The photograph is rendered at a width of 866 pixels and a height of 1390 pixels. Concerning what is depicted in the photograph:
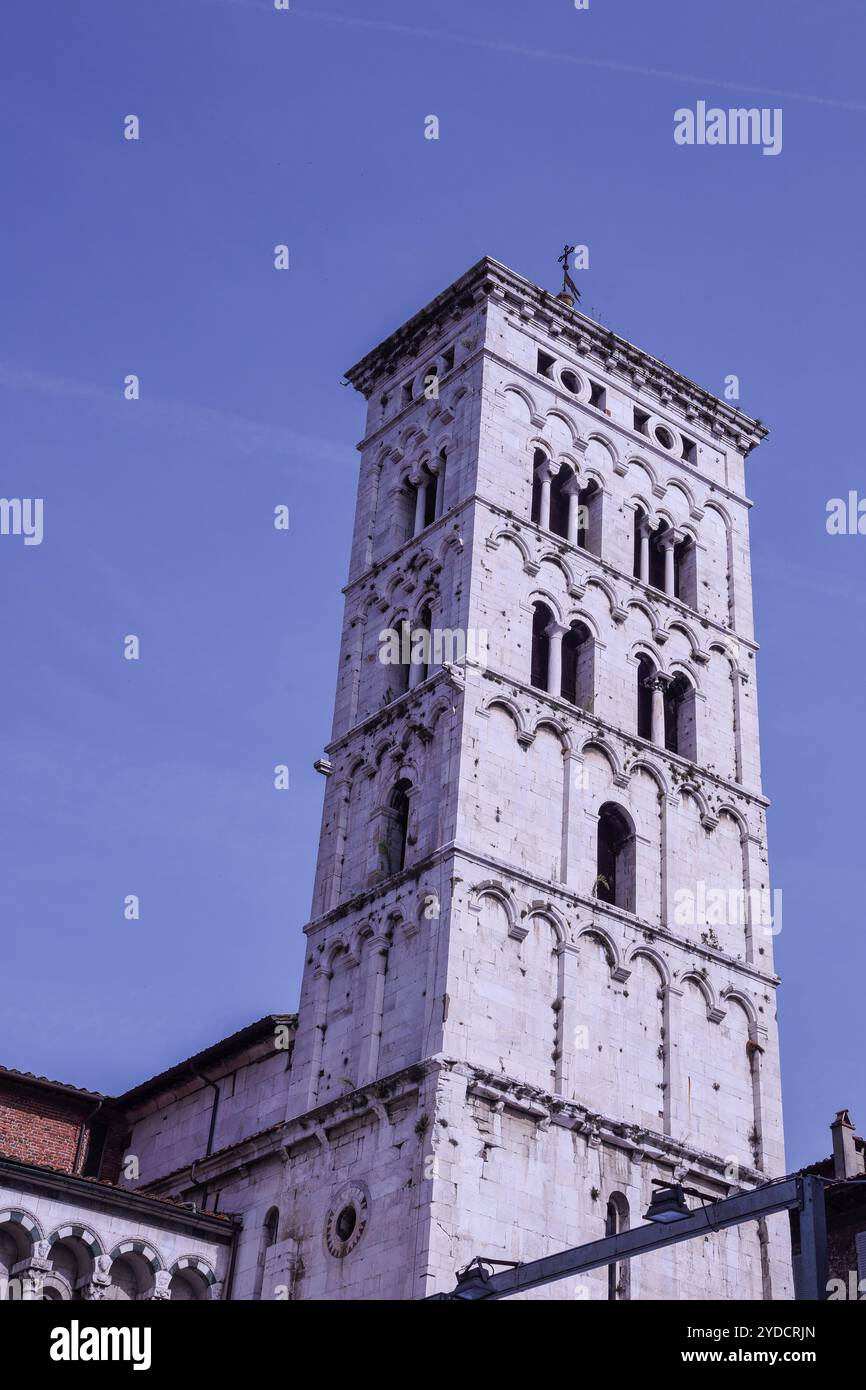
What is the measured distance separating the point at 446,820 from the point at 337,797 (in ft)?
14.8

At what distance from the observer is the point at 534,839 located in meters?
32.2

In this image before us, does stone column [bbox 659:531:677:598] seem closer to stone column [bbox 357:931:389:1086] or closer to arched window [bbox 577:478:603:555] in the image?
arched window [bbox 577:478:603:555]

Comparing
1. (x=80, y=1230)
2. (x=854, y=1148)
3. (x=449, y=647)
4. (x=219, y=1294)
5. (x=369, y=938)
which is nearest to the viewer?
(x=80, y=1230)

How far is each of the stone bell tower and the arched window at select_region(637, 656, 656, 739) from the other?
7cm

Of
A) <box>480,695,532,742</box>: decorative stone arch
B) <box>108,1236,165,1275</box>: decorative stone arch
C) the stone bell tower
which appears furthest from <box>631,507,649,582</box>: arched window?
<box>108,1236,165,1275</box>: decorative stone arch

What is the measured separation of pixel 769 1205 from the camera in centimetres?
1694

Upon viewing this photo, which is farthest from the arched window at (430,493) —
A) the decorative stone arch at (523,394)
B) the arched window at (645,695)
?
the arched window at (645,695)

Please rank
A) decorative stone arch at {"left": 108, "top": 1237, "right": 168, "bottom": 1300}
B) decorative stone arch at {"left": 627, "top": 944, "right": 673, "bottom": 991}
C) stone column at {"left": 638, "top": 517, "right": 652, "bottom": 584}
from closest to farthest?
decorative stone arch at {"left": 108, "top": 1237, "right": 168, "bottom": 1300}
decorative stone arch at {"left": 627, "top": 944, "right": 673, "bottom": 991}
stone column at {"left": 638, "top": 517, "right": 652, "bottom": 584}

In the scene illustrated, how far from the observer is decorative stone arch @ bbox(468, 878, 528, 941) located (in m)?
30.5

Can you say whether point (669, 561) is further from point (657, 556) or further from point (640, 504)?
point (640, 504)

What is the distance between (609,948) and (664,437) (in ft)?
52.5

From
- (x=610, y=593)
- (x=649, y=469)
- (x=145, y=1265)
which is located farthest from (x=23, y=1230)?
(x=649, y=469)
